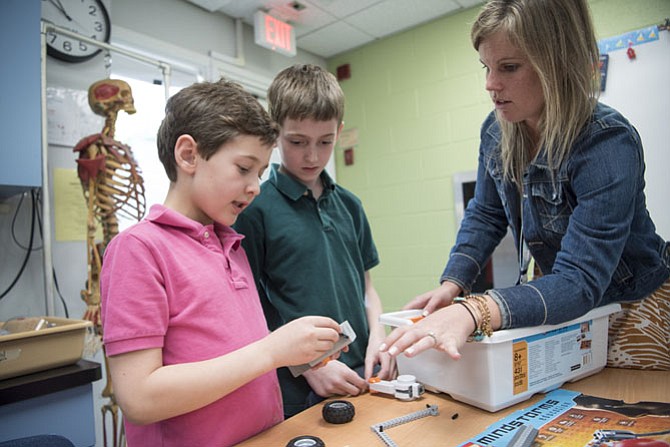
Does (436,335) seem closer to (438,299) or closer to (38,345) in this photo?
(438,299)

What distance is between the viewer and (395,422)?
2.47 feet

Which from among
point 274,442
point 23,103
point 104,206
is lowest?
point 274,442

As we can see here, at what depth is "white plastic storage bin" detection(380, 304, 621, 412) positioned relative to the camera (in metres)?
0.77

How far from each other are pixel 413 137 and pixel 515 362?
2.52 m

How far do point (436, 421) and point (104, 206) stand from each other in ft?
5.38

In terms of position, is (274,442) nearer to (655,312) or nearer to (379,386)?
(379,386)

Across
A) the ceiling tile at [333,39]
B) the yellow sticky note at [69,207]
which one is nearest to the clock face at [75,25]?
the yellow sticky note at [69,207]

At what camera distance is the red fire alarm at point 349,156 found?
3.50 metres

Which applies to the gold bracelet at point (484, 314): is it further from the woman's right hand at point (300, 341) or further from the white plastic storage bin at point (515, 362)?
the woman's right hand at point (300, 341)

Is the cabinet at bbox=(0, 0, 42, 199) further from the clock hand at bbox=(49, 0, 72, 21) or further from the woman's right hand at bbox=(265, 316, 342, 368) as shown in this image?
the woman's right hand at bbox=(265, 316, 342, 368)

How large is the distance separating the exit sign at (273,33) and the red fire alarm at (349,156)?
831 millimetres

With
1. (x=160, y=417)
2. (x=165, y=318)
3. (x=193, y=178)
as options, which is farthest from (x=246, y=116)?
(x=160, y=417)

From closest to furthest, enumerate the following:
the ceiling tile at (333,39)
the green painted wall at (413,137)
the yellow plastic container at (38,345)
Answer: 1. the yellow plastic container at (38,345)
2. the green painted wall at (413,137)
3. the ceiling tile at (333,39)

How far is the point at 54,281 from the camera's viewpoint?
6.75ft
